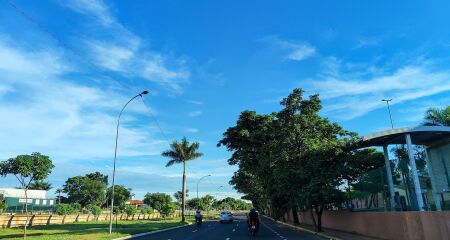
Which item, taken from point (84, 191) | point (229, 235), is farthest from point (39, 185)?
point (229, 235)

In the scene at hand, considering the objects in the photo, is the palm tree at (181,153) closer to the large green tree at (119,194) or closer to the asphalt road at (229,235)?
the asphalt road at (229,235)

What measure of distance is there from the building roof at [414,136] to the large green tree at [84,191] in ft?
325

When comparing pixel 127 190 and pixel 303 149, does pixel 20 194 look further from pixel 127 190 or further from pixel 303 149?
pixel 303 149

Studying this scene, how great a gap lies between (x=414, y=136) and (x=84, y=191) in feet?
339

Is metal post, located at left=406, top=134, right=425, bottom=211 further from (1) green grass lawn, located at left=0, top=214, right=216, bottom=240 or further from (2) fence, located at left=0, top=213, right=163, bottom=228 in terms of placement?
(2) fence, located at left=0, top=213, right=163, bottom=228

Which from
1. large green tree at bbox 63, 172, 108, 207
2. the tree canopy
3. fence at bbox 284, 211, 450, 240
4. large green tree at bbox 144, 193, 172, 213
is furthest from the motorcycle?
large green tree at bbox 144, 193, 172, 213

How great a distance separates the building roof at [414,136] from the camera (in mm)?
17516

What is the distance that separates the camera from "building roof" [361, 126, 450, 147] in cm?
1752

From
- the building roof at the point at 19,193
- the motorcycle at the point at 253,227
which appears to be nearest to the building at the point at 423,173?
the motorcycle at the point at 253,227

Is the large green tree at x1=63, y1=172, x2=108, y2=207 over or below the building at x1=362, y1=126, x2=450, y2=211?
over

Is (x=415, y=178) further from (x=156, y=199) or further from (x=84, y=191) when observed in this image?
(x=156, y=199)

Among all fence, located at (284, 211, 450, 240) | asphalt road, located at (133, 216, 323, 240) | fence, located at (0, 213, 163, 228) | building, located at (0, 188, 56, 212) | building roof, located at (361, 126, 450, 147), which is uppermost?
building, located at (0, 188, 56, 212)

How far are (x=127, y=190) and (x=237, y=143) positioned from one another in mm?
87184

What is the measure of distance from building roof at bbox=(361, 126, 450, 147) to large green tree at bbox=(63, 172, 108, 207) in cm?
9906
